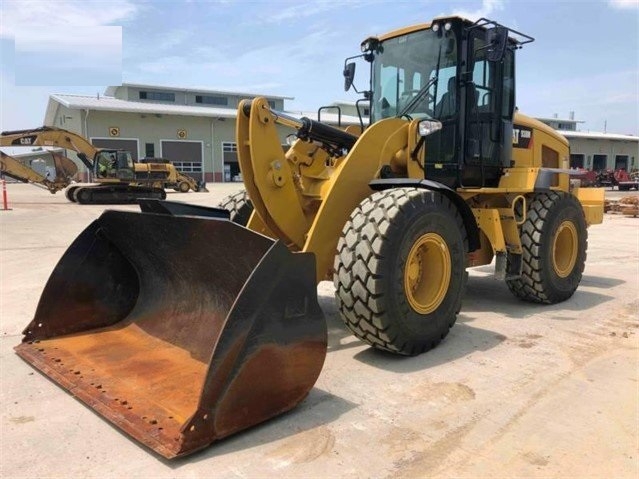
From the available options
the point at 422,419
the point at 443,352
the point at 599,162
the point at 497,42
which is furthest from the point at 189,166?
the point at 599,162

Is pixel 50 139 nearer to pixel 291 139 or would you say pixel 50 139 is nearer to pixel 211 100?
pixel 291 139

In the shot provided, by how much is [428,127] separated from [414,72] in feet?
3.65

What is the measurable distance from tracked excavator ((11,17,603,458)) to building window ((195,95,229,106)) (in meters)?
51.3

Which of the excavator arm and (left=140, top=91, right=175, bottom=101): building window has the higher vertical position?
(left=140, top=91, right=175, bottom=101): building window

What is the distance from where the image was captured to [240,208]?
565 centimetres

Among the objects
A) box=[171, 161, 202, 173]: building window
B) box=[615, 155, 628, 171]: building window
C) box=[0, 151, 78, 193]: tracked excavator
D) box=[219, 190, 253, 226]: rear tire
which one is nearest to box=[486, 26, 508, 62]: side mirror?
box=[219, 190, 253, 226]: rear tire

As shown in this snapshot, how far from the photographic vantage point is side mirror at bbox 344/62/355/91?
240 inches

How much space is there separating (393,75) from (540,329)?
2.94 metres

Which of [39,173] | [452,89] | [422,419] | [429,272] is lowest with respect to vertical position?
[422,419]

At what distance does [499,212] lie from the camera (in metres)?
5.68

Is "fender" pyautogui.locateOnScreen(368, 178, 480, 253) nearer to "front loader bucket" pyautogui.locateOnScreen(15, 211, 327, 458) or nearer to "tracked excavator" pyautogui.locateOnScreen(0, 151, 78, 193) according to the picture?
"front loader bucket" pyautogui.locateOnScreen(15, 211, 327, 458)

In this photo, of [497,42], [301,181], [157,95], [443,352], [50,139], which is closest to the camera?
[443,352]

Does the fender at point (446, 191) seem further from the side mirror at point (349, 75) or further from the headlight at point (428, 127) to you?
the side mirror at point (349, 75)

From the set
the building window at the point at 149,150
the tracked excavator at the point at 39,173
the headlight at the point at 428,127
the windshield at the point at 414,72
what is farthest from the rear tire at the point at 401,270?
the building window at the point at 149,150
